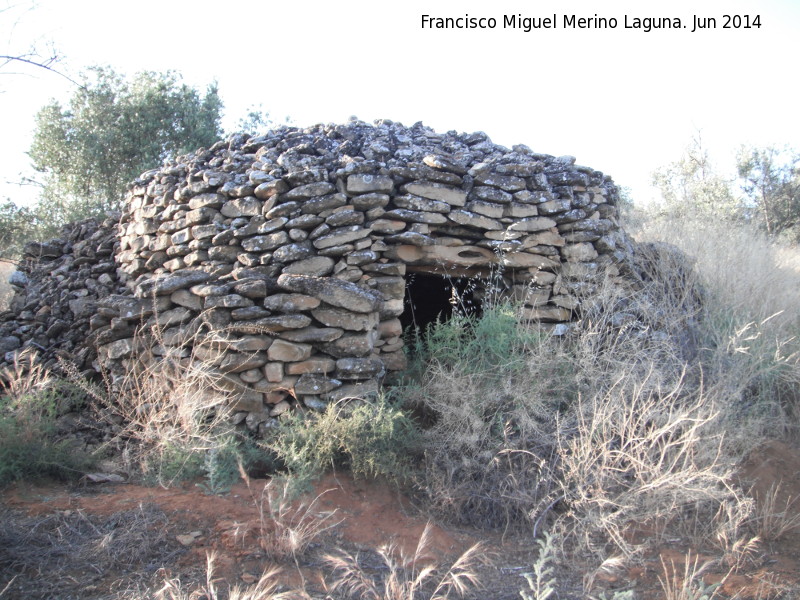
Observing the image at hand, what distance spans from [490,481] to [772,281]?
4.17 metres

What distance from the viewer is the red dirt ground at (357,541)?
2.98 meters

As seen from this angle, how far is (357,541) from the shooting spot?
3357mm

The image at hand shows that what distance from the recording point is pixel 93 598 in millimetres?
2658

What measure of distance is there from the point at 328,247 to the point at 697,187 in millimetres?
9183

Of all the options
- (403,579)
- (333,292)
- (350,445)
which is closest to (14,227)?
(333,292)

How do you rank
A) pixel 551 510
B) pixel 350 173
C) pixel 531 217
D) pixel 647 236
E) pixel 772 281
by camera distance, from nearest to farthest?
pixel 551 510 < pixel 350 173 < pixel 531 217 < pixel 772 281 < pixel 647 236

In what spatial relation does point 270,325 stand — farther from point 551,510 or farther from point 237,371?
point 551,510

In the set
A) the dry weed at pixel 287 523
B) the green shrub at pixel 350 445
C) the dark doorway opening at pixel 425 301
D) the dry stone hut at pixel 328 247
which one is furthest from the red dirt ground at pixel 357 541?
the dark doorway opening at pixel 425 301

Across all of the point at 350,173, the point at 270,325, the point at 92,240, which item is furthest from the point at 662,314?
the point at 92,240

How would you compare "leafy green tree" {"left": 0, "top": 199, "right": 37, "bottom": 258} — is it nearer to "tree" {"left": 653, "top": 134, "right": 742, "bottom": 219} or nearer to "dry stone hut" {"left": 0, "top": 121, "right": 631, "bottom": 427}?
"dry stone hut" {"left": 0, "top": 121, "right": 631, "bottom": 427}

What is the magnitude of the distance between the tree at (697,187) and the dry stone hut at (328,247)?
222 inches

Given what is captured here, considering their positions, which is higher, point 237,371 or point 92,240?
point 92,240

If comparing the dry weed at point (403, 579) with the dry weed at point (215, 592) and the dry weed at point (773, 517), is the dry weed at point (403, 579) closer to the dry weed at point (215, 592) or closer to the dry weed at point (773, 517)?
the dry weed at point (215, 592)

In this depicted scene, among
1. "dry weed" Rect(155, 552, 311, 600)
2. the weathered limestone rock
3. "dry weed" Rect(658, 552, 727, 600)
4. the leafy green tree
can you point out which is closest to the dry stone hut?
the weathered limestone rock
